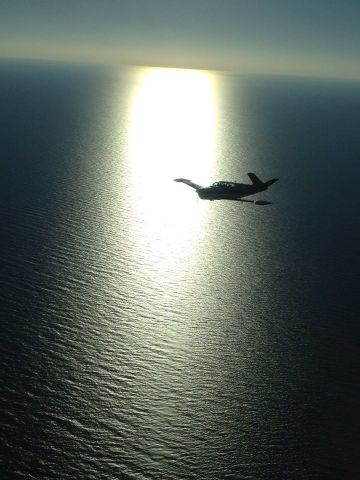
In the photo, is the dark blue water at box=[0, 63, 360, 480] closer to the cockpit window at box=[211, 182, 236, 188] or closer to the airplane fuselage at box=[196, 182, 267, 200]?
the airplane fuselage at box=[196, 182, 267, 200]

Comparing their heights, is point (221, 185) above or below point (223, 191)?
above

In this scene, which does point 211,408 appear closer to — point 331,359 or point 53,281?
point 331,359

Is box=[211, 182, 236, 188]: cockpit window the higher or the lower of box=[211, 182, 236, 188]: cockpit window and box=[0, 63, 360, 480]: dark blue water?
the higher

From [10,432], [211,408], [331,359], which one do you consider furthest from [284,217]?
[10,432]

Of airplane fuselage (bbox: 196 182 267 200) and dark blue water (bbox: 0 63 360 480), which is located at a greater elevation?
airplane fuselage (bbox: 196 182 267 200)

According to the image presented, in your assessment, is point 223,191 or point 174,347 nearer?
point 174,347

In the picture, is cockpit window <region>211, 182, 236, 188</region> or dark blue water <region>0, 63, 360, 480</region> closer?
dark blue water <region>0, 63, 360, 480</region>

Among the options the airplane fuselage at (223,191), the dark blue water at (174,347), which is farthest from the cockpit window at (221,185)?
the dark blue water at (174,347)

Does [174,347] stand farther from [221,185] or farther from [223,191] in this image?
[221,185]

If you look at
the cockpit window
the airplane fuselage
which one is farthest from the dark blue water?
the cockpit window

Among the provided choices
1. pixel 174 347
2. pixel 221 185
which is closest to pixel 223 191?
pixel 221 185

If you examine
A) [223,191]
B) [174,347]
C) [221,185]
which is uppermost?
[221,185]

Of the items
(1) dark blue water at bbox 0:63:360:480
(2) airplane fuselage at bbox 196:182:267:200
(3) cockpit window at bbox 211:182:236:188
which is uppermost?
(3) cockpit window at bbox 211:182:236:188
